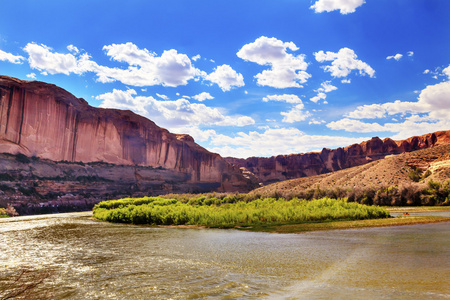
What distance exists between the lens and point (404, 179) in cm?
4038

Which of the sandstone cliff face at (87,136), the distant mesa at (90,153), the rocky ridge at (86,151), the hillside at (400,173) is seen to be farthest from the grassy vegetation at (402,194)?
the sandstone cliff face at (87,136)

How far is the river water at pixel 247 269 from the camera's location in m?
5.01

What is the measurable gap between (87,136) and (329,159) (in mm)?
110760

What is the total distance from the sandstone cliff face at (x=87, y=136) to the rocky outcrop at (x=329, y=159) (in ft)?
129

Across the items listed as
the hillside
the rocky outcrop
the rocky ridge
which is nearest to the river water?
the hillside

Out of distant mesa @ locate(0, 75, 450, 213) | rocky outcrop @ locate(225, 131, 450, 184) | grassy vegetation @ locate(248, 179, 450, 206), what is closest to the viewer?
grassy vegetation @ locate(248, 179, 450, 206)

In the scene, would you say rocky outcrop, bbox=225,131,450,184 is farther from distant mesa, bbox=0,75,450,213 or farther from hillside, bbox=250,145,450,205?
hillside, bbox=250,145,450,205

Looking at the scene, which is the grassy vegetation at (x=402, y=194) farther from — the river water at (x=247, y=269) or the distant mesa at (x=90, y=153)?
the distant mesa at (x=90, y=153)

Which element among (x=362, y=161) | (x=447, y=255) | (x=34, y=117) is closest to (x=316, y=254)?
(x=447, y=255)

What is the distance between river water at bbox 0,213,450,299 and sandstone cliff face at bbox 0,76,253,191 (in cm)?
6968

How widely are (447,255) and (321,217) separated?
1088 centimetres

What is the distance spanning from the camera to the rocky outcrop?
430 feet

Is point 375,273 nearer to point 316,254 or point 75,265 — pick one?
point 316,254

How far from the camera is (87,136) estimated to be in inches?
3349
